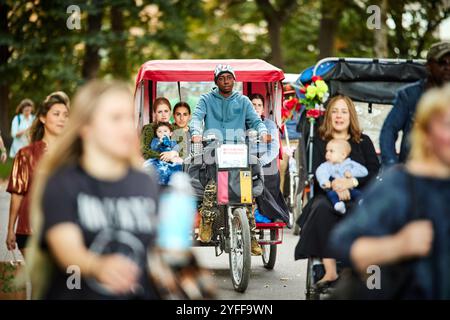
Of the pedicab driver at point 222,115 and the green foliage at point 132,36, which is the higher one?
the green foliage at point 132,36

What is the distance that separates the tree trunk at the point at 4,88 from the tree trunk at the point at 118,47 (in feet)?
11.4

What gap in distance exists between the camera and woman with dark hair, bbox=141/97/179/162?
11.2 meters

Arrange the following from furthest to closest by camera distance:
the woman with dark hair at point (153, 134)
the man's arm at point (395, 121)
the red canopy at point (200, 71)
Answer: the red canopy at point (200, 71), the woman with dark hair at point (153, 134), the man's arm at point (395, 121)

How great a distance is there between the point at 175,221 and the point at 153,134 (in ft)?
23.8

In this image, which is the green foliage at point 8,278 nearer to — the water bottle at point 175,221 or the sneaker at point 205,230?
the sneaker at point 205,230

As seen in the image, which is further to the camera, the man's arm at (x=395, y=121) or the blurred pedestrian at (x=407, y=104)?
the man's arm at (x=395, y=121)

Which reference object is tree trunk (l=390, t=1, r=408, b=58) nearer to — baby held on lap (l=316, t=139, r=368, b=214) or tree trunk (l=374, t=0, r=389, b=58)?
tree trunk (l=374, t=0, r=389, b=58)

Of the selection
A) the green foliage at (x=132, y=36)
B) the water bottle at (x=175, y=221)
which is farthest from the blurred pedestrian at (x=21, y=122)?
the water bottle at (x=175, y=221)

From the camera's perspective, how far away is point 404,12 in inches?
1079

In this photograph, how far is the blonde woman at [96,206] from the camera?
430 cm

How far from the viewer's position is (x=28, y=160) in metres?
7.61

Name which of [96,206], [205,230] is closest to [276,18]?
[205,230]
